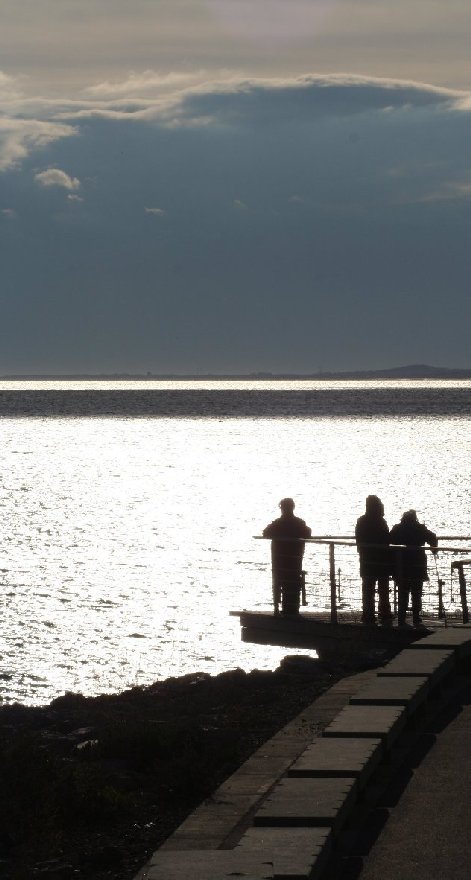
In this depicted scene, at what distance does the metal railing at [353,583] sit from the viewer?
1820cm

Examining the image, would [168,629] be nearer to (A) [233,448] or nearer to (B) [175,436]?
(A) [233,448]

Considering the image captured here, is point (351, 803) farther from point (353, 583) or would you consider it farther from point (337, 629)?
point (353, 583)

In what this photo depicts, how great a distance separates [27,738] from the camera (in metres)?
12.8

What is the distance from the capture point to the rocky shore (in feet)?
28.4

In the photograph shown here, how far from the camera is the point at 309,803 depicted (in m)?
8.10

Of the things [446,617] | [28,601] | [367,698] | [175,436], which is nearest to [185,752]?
[367,698]

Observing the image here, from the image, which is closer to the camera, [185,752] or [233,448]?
[185,752]

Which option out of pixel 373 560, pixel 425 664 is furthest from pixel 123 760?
pixel 373 560

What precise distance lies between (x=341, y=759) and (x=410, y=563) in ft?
30.0

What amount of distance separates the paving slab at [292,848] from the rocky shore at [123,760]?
2.82ft

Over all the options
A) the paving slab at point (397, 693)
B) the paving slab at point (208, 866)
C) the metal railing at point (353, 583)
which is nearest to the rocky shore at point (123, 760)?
the paving slab at point (208, 866)

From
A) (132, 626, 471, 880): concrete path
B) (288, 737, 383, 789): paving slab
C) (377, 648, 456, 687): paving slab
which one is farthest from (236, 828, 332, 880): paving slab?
(377, 648, 456, 687): paving slab

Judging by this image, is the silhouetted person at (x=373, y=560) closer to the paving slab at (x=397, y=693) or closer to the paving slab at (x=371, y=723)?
the paving slab at (x=397, y=693)

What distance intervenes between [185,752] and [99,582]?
32.2 metres
